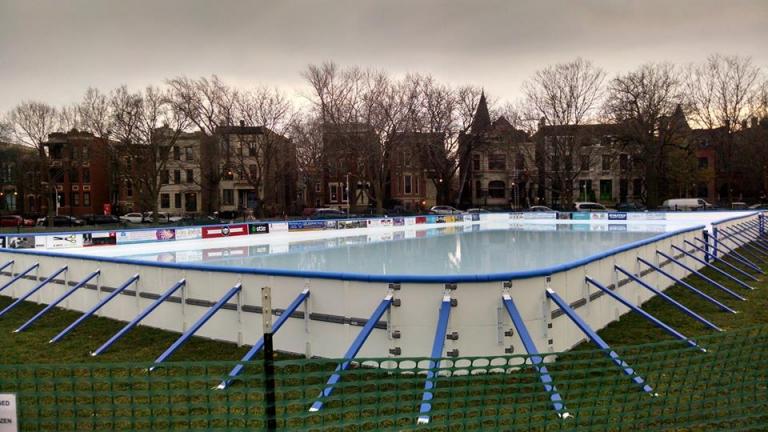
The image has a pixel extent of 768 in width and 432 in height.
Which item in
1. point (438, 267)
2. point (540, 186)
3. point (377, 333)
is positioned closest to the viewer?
point (377, 333)

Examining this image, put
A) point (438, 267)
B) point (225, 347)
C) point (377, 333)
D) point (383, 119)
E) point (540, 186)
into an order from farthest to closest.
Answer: point (540, 186) < point (383, 119) < point (438, 267) < point (225, 347) < point (377, 333)

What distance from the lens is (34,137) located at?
52.5m

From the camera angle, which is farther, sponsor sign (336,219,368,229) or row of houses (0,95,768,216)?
row of houses (0,95,768,216)

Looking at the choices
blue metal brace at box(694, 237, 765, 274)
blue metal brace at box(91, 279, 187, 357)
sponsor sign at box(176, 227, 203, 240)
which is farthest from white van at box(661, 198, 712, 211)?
blue metal brace at box(91, 279, 187, 357)

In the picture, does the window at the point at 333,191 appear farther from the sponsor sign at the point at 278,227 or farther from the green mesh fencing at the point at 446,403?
the green mesh fencing at the point at 446,403

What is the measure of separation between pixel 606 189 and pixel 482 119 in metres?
22.3

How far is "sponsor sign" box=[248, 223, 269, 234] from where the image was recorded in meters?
33.2

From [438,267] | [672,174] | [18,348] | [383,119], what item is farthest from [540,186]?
[18,348]

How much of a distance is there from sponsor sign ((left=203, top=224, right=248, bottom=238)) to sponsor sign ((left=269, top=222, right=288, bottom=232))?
190cm

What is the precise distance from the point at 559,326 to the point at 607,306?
99.5 inches

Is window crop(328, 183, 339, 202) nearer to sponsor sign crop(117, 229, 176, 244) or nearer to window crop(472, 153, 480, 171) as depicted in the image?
window crop(472, 153, 480, 171)

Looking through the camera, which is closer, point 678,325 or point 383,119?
point 678,325

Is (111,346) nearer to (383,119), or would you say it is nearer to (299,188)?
(383,119)

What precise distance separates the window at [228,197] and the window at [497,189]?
3300 cm
